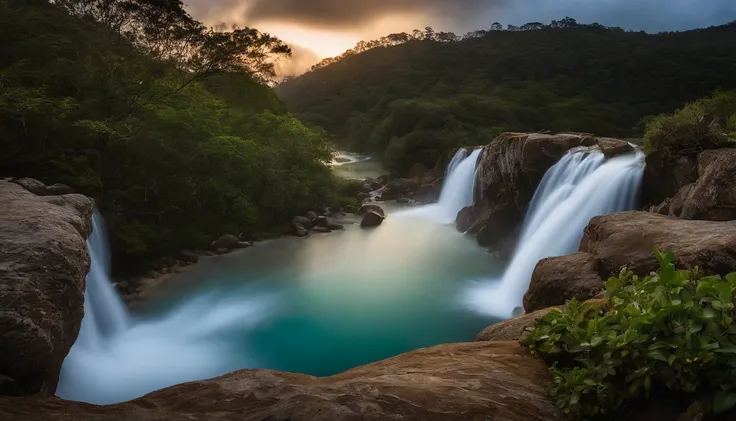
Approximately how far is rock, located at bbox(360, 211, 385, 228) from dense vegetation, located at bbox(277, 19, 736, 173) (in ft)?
48.2

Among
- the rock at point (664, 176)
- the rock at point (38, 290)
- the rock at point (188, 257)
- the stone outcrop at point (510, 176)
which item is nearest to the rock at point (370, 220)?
the stone outcrop at point (510, 176)

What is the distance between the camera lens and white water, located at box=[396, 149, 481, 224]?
80.8 ft

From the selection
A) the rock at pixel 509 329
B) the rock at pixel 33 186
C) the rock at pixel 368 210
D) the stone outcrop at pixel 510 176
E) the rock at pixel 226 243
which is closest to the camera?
the rock at pixel 509 329

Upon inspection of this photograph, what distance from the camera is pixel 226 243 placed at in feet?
58.1

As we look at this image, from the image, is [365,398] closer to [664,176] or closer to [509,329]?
[509,329]

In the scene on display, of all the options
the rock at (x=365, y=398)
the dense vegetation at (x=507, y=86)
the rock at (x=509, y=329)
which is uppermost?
the dense vegetation at (x=507, y=86)

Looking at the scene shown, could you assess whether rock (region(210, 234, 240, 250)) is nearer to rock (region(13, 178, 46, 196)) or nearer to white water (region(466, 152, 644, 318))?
rock (region(13, 178, 46, 196))

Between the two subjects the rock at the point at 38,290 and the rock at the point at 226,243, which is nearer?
the rock at the point at 38,290

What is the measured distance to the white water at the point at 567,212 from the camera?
12.3m

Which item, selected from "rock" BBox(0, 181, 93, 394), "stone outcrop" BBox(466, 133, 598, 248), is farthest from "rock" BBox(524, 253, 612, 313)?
"stone outcrop" BBox(466, 133, 598, 248)

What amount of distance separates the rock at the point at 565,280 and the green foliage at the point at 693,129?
16.2 ft

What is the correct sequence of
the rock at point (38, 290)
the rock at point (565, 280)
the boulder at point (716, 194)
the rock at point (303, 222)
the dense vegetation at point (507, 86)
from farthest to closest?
the dense vegetation at point (507, 86) < the rock at point (303, 222) < the boulder at point (716, 194) < the rock at point (565, 280) < the rock at point (38, 290)

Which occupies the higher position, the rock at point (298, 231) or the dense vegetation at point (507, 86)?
the dense vegetation at point (507, 86)

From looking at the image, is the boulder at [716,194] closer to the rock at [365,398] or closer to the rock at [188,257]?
the rock at [365,398]
